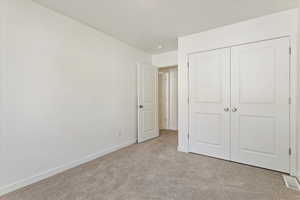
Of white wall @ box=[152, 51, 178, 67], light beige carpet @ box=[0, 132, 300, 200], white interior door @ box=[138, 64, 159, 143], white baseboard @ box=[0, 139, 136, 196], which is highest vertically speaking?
white wall @ box=[152, 51, 178, 67]

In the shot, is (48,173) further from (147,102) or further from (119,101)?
(147,102)

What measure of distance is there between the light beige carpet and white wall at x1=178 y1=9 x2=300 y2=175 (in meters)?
0.61

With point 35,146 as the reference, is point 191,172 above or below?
below

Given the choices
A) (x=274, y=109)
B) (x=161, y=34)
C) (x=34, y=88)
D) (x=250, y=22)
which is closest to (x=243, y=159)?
(x=274, y=109)

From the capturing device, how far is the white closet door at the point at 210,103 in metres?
2.58

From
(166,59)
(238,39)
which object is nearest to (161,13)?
(238,39)

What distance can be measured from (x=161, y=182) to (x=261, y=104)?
6.46 ft

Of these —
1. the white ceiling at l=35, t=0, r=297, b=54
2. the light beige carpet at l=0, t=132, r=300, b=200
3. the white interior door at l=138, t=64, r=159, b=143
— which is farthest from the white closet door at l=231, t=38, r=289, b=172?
the white interior door at l=138, t=64, r=159, b=143

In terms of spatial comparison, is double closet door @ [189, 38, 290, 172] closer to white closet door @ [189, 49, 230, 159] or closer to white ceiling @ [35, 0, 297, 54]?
white closet door @ [189, 49, 230, 159]

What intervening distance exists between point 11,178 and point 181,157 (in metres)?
2.50

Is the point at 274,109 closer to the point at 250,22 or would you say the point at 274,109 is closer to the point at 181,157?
the point at 250,22

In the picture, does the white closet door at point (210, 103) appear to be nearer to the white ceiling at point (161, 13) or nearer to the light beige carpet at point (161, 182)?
the light beige carpet at point (161, 182)

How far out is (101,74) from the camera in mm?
2818

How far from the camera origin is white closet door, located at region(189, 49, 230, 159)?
101 inches
